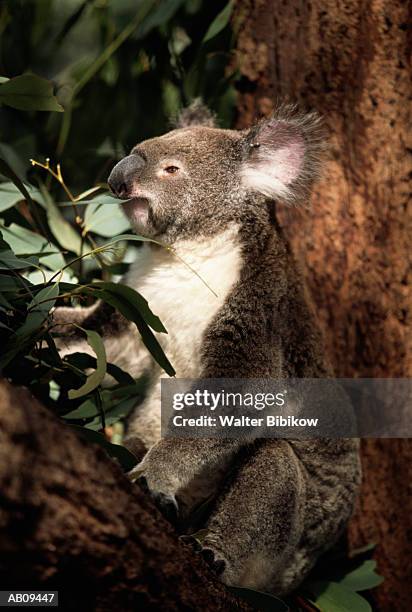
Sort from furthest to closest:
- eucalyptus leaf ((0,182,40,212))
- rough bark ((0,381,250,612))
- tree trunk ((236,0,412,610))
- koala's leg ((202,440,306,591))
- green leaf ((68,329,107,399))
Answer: tree trunk ((236,0,412,610))
eucalyptus leaf ((0,182,40,212))
koala's leg ((202,440,306,591))
green leaf ((68,329,107,399))
rough bark ((0,381,250,612))

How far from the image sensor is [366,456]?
10.6 feet

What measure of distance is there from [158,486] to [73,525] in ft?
2.56

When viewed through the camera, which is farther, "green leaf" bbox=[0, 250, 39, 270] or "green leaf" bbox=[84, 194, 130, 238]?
"green leaf" bbox=[84, 194, 130, 238]

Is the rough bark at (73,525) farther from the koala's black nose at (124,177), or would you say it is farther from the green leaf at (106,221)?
the green leaf at (106,221)

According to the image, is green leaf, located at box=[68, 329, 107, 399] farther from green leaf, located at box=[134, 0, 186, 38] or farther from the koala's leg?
green leaf, located at box=[134, 0, 186, 38]

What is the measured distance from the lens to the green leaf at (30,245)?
2.84 meters

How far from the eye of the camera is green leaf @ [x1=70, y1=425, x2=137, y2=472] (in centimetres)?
214

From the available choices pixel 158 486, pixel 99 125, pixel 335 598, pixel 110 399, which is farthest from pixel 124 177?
pixel 335 598

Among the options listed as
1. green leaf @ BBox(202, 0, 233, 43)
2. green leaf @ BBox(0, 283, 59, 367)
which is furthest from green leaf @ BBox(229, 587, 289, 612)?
green leaf @ BBox(202, 0, 233, 43)

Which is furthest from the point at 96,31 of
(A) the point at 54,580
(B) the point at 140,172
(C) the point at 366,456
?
(A) the point at 54,580

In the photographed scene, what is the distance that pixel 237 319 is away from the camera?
2.56m

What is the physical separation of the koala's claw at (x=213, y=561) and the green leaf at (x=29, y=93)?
1304mm

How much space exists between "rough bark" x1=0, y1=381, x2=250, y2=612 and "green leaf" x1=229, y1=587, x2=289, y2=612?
17.0 inches

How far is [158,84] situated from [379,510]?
2.39 m
